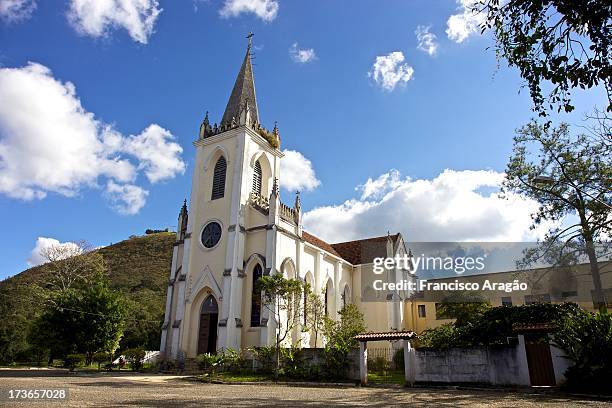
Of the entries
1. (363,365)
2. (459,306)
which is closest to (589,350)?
(363,365)

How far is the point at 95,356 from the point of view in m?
29.6

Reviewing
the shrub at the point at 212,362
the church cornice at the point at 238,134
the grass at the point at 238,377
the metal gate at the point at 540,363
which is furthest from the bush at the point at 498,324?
the church cornice at the point at 238,134

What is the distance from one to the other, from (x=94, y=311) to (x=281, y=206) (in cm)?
1524

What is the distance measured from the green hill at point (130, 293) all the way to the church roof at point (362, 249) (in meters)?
20.1

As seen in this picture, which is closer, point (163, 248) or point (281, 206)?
point (281, 206)

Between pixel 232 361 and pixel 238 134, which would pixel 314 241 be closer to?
pixel 238 134

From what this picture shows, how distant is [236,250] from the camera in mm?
27359

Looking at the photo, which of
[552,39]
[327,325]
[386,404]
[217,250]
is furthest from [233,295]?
[552,39]

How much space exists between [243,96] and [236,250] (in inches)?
517

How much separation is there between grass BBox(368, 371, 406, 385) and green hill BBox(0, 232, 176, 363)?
2845 cm

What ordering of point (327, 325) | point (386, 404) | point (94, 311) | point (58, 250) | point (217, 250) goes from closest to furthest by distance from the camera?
point (386, 404), point (327, 325), point (217, 250), point (94, 311), point (58, 250)

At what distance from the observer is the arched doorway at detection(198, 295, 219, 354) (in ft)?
90.2

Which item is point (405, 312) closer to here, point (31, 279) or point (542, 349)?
point (542, 349)

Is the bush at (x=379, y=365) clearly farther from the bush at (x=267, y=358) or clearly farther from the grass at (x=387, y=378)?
the bush at (x=267, y=358)
